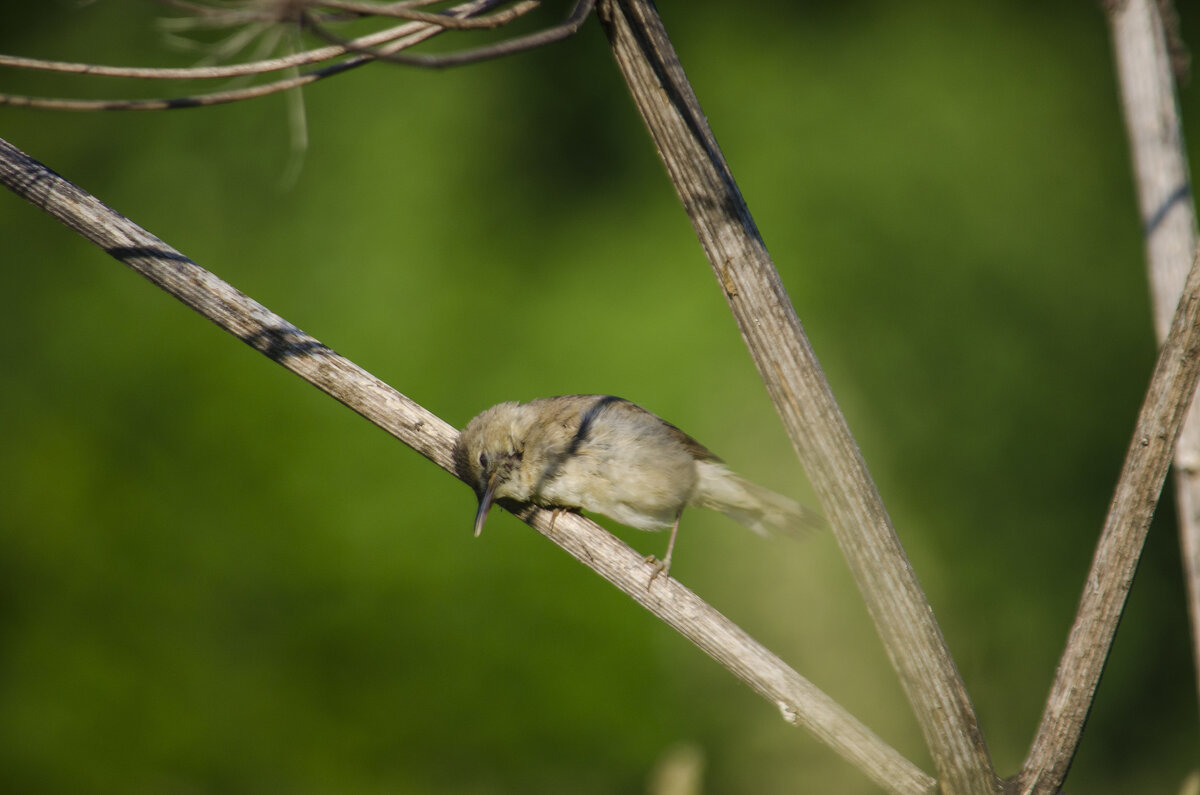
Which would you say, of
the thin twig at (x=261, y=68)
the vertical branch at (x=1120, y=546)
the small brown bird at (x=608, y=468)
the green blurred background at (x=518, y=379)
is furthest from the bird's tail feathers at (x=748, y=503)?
the thin twig at (x=261, y=68)

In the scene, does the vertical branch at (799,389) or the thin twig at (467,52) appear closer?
the thin twig at (467,52)

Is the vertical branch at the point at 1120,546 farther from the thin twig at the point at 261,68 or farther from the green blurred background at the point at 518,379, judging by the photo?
the green blurred background at the point at 518,379

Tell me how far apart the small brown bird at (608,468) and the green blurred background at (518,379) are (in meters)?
0.87

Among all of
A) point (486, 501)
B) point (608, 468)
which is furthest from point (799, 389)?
point (486, 501)

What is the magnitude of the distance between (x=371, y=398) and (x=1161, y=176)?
200 cm

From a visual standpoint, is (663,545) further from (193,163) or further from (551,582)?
(193,163)

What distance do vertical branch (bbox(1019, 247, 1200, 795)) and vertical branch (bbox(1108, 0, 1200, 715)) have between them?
78 centimetres

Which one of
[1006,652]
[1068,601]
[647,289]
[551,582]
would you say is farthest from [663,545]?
[1068,601]

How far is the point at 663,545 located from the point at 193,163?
277 centimetres

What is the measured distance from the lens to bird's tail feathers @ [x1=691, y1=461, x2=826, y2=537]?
99.1 inches

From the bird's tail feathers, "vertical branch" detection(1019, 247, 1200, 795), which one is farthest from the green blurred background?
"vertical branch" detection(1019, 247, 1200, 795)

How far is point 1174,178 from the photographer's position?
2.09 meters

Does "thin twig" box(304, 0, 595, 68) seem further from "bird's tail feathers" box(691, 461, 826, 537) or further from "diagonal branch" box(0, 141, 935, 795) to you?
"bird's tail feathers" box(691, 461, 826, 537)

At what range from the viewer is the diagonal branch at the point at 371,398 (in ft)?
4.79
